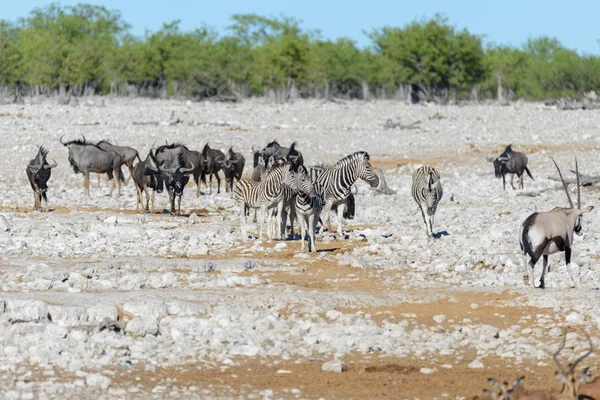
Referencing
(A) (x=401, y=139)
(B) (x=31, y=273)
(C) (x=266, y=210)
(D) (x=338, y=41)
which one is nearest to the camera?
(B) (x=31, y=273)

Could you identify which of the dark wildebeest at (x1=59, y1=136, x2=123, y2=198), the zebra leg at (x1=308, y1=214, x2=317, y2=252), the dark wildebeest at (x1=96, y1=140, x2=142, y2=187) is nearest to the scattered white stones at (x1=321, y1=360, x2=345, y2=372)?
the zebra leg at (x1=308, y1=214, x2=317, y2=252)

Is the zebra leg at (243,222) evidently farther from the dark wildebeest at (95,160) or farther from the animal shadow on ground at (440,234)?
the dark wildebeest at (95,160)

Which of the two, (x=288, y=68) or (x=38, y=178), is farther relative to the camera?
(x=288, y=68)

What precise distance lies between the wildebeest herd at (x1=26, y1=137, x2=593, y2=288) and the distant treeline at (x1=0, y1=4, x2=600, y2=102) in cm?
4667

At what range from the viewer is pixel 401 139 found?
39688 millimetres

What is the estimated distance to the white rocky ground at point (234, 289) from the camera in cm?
999

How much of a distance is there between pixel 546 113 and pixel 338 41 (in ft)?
207

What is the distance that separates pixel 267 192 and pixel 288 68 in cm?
7250

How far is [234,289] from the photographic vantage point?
12883 millimetres

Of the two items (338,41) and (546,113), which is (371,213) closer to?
(546,113)

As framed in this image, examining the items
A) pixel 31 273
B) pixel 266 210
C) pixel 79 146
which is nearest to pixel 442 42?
pixel 79 146

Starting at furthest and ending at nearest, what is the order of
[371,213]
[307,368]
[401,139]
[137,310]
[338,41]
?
[338,41] < [401,139] < [371,213] < [137,310] < [307,368]

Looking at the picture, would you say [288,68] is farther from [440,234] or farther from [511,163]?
[440,234]

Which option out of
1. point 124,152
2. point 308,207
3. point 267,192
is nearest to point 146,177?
point 124,152
